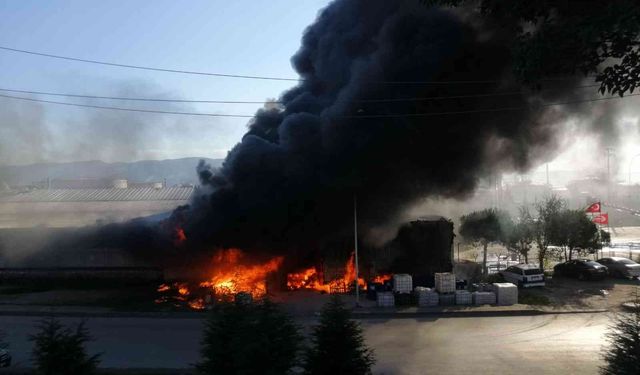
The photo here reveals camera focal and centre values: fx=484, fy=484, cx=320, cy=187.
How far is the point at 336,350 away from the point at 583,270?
21.3 metres

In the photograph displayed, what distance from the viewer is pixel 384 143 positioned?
2267cm

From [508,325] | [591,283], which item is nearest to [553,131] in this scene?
[591,283]

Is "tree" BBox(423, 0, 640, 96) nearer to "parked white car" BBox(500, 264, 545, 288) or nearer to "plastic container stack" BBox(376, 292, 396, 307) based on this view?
"plastic container stack" BBox(376, 292, 396, 307)

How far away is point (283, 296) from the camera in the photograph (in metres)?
21.4

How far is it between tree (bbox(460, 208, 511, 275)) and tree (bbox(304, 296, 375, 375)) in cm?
2073

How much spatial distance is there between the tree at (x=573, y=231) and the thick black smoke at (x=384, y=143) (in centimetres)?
468

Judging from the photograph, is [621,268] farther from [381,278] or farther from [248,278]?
[248,278]

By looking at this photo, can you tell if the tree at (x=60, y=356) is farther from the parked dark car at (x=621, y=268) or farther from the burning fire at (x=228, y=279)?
the parked dark car at (x=621, y=268)

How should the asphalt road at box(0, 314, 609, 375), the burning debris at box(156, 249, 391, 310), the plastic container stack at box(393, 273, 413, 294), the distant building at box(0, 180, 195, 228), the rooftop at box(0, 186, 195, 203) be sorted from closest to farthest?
the asphalt road at box(0, 314, 609, 375) < the plastic container stack at box(393, 273, 413, 294) < the burning debris at box(156, 249, 391, 310) < the distant building at box(0, 180, 195, 228) < the rooftop at box(0, 186, 195, 203)

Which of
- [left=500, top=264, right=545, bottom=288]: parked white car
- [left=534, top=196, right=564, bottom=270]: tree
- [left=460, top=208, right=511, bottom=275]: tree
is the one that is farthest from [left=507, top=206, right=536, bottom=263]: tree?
[left=500, top=264, right=545, bottom=288]: parked white car

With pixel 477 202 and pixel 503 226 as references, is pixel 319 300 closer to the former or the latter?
pixel 503 226

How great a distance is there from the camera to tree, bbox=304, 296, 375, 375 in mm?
8078

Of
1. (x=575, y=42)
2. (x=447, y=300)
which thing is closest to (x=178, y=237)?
(x=447, y=300)

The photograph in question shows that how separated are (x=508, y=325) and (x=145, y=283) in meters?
16.9
